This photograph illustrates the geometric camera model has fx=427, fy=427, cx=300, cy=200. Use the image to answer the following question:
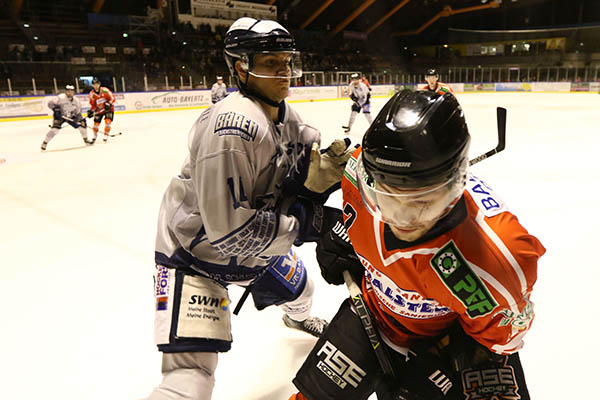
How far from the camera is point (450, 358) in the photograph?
1170 millimetres

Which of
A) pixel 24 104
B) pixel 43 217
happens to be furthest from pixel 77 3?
pixel 43 217

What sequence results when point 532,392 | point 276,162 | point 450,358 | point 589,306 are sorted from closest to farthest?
point 450,358
point 276,162
point 532,392
point 589,306

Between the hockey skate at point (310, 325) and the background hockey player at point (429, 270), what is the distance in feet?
2.92

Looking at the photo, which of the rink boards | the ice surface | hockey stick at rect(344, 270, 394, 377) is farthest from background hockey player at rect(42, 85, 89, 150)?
hockey stick at rect(344, 270, 394, 377)

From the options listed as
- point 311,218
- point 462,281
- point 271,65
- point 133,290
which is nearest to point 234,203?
point 311,218

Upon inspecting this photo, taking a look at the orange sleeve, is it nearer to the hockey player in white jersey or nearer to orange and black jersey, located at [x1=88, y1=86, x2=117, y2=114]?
the hockey player in white jersey

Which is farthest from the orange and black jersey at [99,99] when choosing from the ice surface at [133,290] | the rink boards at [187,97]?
the rink boards at [187,97]

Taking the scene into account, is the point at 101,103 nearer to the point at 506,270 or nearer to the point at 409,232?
the point at 409,232

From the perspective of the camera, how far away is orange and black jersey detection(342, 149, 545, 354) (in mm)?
937

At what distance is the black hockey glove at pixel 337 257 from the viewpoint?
4.81ft

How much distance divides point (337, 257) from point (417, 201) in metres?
0.56

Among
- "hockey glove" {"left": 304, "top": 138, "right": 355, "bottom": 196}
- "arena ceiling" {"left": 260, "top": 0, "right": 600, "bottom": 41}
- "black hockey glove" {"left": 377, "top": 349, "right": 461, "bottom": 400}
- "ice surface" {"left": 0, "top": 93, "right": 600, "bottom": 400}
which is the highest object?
"arena ceiling" {"left": 260, "top": 0, "right": 600, "bottom": 41}

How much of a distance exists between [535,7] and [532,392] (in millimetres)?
35180

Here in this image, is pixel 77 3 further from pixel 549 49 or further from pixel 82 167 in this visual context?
pixel 549 49
